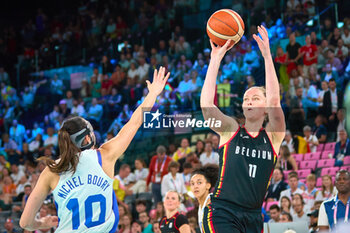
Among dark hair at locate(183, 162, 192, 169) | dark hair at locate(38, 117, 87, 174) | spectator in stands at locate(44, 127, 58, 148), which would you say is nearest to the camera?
dark hair at locate(38, 117, 87, 174)

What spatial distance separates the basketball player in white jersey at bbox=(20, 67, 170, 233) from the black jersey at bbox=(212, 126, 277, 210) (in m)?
0.96

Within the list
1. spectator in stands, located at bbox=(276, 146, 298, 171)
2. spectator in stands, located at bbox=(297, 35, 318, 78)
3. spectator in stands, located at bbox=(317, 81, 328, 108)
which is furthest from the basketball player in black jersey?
spectator in stands, located at bbox=(297, 35, 318, 78)

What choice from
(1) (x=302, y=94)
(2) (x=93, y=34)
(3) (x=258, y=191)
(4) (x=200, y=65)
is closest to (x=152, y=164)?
(4) (x=200, y=65)

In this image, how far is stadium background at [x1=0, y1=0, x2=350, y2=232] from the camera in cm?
1102

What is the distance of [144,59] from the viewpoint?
1379 centimetres

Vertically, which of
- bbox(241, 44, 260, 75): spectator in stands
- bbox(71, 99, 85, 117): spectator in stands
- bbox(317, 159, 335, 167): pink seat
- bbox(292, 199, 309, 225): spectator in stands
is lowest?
bbox(292, 199, 309, 225): spectator in stands

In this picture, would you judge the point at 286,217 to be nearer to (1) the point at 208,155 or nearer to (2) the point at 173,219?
(2) the point at 173,219

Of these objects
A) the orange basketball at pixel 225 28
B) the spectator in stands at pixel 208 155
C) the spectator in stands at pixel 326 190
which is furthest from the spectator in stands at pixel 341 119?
the orange basketball at pixel 225 28

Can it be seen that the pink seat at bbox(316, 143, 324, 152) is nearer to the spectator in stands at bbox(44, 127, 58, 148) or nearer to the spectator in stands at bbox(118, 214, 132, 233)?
the spectator in stands at bbox(118, 214, 132, 233)

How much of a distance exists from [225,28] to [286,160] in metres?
5.42

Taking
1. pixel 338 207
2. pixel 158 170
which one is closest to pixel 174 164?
pixel 158 170

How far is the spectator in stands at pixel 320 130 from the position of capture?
10609mm

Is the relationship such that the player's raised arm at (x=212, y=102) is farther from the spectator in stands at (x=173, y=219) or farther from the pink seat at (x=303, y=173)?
the pink seat at (x=303, y=173)

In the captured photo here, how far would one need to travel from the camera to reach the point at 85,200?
391cm
